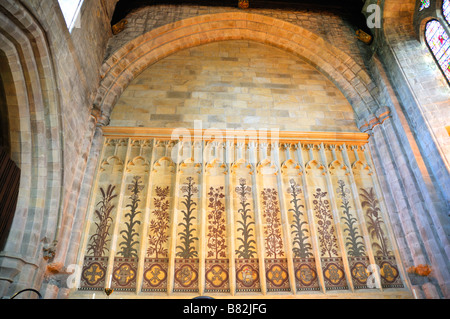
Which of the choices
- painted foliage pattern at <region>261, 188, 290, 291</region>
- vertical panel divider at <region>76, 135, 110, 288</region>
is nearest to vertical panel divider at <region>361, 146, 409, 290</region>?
painted foliage pattern at <region>261, 188, 290, 291</region>

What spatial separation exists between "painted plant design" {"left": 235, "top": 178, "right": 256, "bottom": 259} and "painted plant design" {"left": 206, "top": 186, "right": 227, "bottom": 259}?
0.95ft

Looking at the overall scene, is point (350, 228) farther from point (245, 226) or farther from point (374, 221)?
point (245, 226)

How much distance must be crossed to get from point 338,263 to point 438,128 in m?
2.98

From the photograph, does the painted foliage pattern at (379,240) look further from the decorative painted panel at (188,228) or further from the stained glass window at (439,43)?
the decorative painted panel at (188,228)

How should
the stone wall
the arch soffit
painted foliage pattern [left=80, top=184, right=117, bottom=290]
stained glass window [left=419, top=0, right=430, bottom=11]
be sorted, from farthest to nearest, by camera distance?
the arch soffit < the stone wall < stained glass window [left=419, top=0, right=430, bottom=11] < painted foliage pattern [left=80, top=184, right=117, bottom=290]

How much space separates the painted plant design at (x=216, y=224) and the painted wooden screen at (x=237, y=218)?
18 mm

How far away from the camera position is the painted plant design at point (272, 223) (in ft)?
18.5

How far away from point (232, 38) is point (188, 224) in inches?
211

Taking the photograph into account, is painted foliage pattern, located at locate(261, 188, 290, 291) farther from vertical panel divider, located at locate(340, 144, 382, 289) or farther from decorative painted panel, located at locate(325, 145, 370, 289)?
vertical panel divider, located at locate(340, 144, 382, 289)

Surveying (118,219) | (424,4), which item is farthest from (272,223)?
(424,4)

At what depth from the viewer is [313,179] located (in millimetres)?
6430

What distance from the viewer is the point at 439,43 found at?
6.58 metres

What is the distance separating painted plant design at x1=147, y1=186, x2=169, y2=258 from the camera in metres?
5.54
